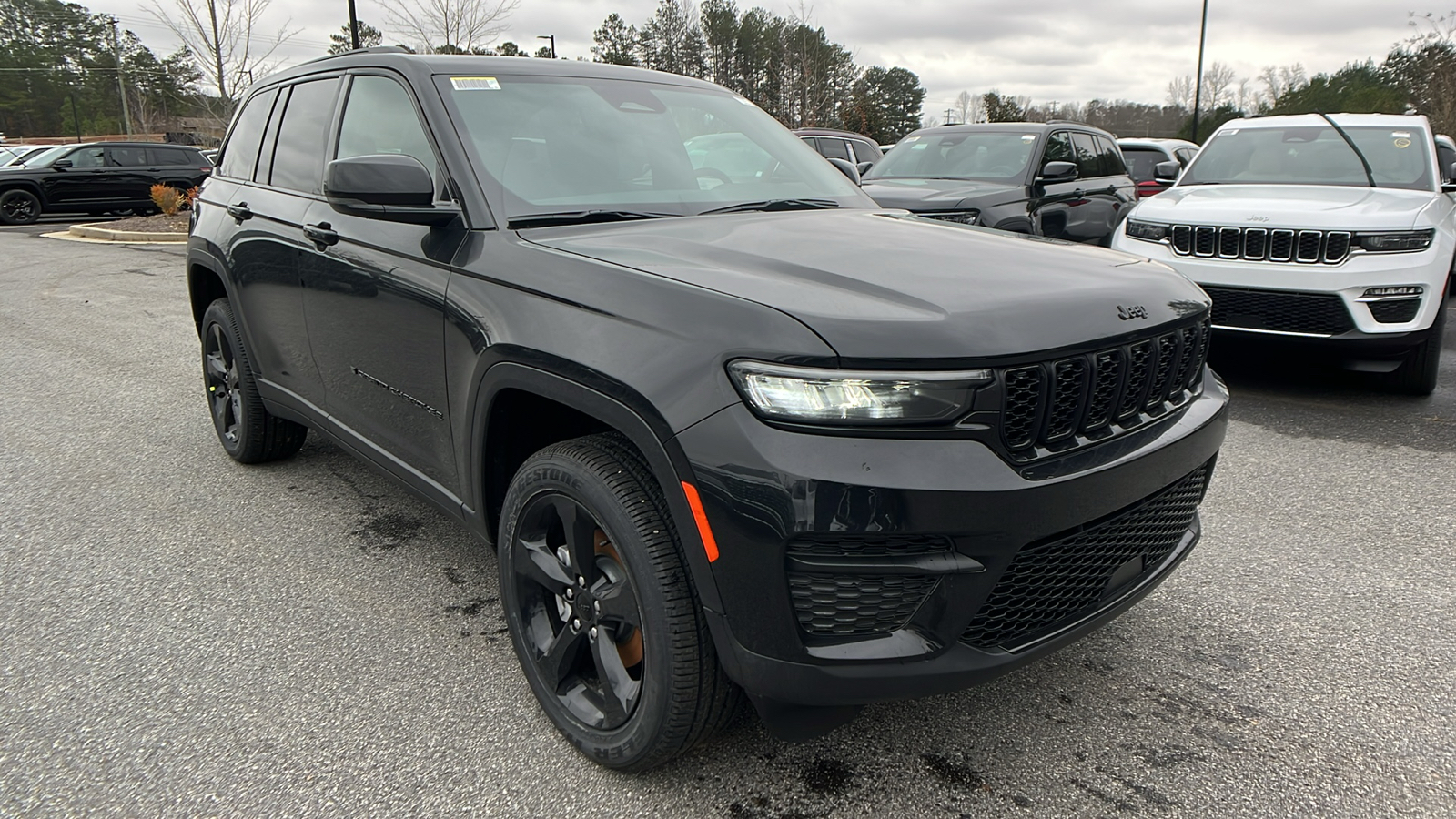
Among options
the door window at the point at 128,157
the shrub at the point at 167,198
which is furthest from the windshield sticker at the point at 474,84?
the door window at the point at 128,157

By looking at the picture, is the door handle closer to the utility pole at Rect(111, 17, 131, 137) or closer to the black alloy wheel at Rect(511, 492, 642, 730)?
the black alloy wheel at Rect(511, 492, 642, 730)

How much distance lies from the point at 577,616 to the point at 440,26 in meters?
23.9

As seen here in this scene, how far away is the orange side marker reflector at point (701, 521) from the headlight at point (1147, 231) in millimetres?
5228

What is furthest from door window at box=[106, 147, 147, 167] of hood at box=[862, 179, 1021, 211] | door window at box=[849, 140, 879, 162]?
hood at box=[862, 179, 1021, 211]

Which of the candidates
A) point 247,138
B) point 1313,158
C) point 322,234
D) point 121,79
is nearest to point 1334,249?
point 1313,158

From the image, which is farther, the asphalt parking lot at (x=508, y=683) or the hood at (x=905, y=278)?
the asphalt parking lot at (x=508, y=683)

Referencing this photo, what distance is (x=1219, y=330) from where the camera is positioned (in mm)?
5672

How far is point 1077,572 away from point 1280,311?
4310 millimetres

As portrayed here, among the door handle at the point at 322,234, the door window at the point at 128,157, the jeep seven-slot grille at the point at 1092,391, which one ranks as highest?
the door window at the point at 128,157

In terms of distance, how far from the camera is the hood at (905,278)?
1810 mm

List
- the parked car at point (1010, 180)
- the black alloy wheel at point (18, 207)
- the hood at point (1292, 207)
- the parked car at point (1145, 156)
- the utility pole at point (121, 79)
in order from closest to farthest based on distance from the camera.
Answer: the hood at point (1292, 207), the parked car at point (1010, 180), the parked car at point (1145, 156), the black alloy wheel at point (18, 207), the utility pole at point (121, 79)

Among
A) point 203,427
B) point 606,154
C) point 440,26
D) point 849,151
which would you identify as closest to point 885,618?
point 606,154

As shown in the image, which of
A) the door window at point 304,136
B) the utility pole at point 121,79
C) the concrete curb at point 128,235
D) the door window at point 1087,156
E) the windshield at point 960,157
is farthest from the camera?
the utility pole at point 121,79

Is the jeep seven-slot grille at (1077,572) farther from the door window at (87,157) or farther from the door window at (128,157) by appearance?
the door window at (87,157)
